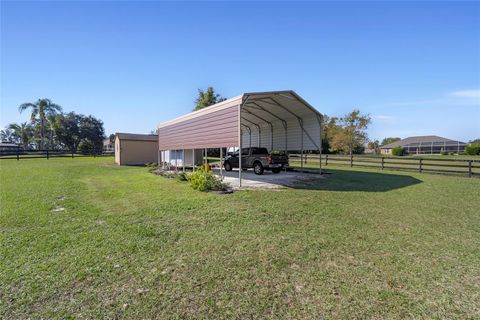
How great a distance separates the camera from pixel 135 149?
2305cm

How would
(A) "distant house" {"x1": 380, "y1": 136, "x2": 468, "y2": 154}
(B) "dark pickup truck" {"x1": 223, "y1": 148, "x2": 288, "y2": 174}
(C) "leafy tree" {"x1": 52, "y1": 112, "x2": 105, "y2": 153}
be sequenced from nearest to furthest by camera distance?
(B) "dark pickup truck" {"x1": 223, "y1": 148, "x2": 288, "y2": 174} → (C) "leafy tree" {"x1": 52, "y1": 112, "x2": 105, "y2": 153} → (A) "distant house" {"x1": 380, "y1": 136, "x2": 468, "y2": 154}

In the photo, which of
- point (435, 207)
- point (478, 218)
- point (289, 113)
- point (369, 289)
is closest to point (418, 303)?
point (369, 289)

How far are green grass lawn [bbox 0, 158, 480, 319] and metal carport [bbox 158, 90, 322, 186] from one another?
425 cm

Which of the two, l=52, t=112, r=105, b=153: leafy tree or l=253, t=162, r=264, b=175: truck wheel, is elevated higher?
l=52, t=112, r=105, b=153: leafy tree

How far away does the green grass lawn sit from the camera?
8.25 feet

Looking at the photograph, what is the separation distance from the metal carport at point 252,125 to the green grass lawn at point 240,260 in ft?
14.0

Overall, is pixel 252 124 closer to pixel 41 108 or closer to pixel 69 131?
pixel 41 108

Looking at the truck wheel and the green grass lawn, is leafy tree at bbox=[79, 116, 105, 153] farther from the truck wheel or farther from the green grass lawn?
the green grass lawn

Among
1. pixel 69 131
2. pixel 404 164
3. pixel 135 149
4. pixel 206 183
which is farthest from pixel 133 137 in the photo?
pixel 69 131

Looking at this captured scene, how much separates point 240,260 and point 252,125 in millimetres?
14521

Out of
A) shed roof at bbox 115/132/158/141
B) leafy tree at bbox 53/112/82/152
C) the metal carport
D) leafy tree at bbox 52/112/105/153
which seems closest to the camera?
the metal carport

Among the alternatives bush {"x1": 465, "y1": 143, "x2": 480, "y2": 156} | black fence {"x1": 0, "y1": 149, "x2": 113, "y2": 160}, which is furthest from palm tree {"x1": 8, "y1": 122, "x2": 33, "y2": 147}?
bush {"x1": 465, "y1": 143, "x2": 480, "y2": 156}

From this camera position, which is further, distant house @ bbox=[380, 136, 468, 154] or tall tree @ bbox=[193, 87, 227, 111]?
distant house @ bbox=[380, 136, 468, 154]

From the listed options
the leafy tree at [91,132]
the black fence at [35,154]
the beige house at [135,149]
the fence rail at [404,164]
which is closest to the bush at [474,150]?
the fence rail at [404,164]
